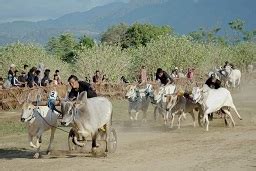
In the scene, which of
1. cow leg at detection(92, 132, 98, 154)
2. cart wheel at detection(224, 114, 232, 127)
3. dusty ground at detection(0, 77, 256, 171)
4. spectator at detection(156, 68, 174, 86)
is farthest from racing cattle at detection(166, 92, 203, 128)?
cow leg at detection(92, 132, 98, 154)

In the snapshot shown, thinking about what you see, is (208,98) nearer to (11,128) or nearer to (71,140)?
(71,140)

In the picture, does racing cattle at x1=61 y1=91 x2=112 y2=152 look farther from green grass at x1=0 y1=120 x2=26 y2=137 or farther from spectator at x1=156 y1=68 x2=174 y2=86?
green grass at x1=0 y1=120 x2=26 y2=137

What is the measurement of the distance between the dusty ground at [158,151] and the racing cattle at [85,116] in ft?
2.44

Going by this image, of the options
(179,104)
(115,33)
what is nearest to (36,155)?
(179,104)

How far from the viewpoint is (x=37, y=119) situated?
15078 mm

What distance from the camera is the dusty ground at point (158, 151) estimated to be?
13.5 m

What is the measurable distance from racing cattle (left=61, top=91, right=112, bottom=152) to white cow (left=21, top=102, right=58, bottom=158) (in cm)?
129

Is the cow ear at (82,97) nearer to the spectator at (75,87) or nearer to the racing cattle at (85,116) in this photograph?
the racing cattle at (85,116)

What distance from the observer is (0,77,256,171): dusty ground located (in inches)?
532

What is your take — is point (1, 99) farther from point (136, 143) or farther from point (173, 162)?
point (173, 162)

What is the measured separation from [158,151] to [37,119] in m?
3.32

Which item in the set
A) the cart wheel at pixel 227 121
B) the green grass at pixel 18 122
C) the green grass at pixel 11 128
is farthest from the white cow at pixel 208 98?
the green grass at pixel 11 128

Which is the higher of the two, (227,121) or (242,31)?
(242,31)

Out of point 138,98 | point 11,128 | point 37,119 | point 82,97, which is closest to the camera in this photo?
point 82,97
